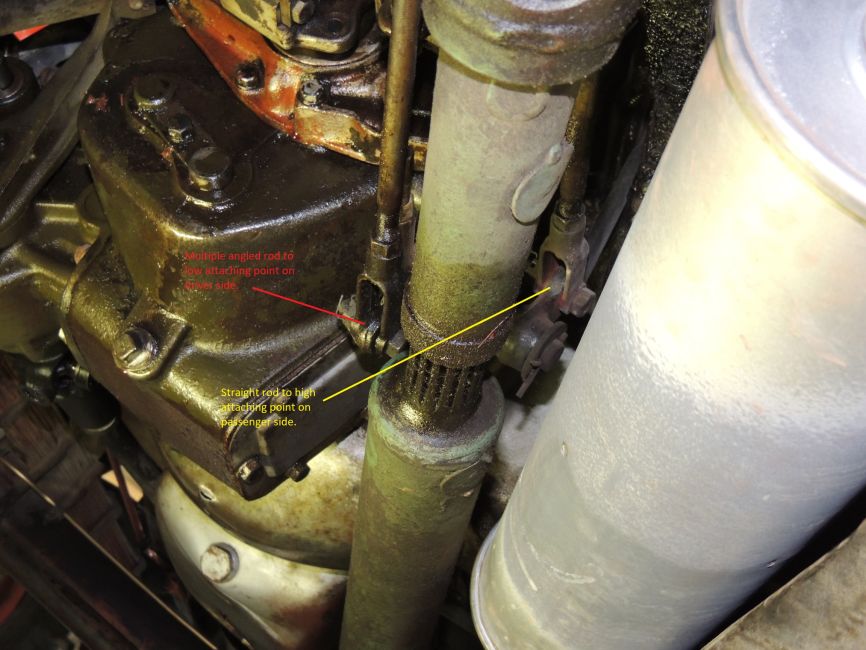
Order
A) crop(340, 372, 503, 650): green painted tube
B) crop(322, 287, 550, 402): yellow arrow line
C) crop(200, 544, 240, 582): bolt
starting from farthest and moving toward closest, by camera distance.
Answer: crop(200, 544, 240, 582): bolt, crop(340, 372, 503, 650): green painted tube, crop(322, 287, 550, 402): yellow arrow line

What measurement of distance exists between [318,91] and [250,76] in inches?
4.0

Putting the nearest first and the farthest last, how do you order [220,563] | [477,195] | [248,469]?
[477,195], [248,469], [220,563]

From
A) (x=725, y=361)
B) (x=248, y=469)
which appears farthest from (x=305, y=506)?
(x=725, y=361)

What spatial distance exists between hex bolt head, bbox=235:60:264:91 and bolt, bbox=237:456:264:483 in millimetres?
460

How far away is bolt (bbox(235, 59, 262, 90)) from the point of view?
1077mm

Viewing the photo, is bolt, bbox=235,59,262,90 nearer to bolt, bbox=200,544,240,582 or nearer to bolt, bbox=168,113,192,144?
bolt, bbox=168,113,192,144

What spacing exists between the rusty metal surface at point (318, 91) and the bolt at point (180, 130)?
3.4 inches

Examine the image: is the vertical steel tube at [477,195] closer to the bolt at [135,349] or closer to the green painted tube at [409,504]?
the green painted tube at [409,504]

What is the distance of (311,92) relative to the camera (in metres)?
1.04

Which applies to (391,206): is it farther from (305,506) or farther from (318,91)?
(305,506)

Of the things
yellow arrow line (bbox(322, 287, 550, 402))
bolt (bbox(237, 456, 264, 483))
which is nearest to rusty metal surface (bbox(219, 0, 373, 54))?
yellow arrow line (bbox(322, 287, 550, 402))

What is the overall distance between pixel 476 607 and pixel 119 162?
2.15 feet

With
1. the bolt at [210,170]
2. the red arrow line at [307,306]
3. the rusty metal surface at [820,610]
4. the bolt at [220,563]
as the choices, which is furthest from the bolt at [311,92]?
the bolt at [220,563]

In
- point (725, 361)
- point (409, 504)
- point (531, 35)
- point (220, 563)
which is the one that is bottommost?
point (220, 563)
